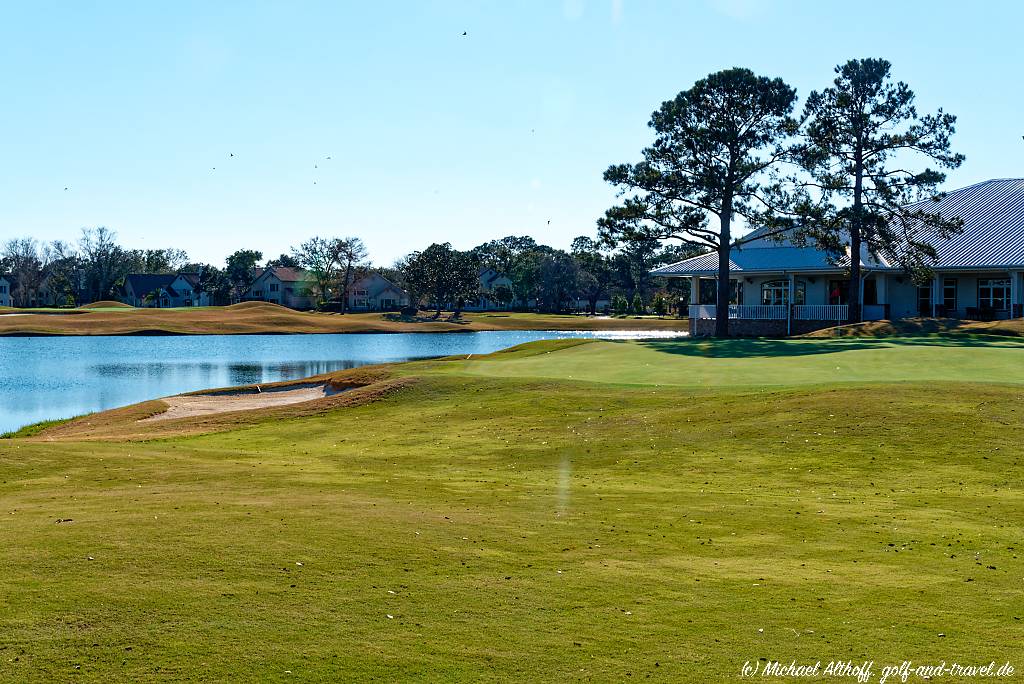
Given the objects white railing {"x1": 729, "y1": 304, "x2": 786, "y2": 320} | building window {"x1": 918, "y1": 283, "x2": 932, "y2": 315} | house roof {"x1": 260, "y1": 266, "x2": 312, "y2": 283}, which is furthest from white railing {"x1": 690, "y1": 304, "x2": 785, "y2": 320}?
house roof {"x1": 260, "y1": 266, "x2": 312, "y2": 283}

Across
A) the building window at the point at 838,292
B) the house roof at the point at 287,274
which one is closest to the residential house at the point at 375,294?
the house roof at the point at 287,274

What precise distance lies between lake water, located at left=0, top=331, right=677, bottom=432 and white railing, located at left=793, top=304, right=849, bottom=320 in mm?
25808

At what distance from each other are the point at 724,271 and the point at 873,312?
11980 mm

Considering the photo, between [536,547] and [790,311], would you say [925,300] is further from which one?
[536,547]

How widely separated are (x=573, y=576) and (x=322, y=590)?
2.79 m

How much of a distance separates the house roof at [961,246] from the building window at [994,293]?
6.24 feet

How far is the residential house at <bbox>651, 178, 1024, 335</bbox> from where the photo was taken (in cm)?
6359

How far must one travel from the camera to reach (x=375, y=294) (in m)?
179

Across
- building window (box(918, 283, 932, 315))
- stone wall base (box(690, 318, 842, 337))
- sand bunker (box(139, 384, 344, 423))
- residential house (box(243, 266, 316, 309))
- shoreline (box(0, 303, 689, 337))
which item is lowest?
sand bunker (box(139, 384, 344, 423))

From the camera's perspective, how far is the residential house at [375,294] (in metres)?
175

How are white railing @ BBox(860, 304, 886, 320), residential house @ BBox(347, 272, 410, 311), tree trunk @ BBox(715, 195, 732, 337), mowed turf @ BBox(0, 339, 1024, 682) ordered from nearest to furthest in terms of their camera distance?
mowed turf @ BBox(0, 339, 1024, 682)
tree trunk @ BBox(715, 195, 732, 337)
white railing @ BBox(860, 304, 886, 320)
residential house @ BBox(347, 272, 410, 311)

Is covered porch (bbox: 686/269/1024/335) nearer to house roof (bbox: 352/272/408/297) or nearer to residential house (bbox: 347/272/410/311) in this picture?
residential house (bbox: 347/272/410/311)

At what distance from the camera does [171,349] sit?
82438mm

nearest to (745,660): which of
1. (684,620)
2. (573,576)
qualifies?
(684,620)
